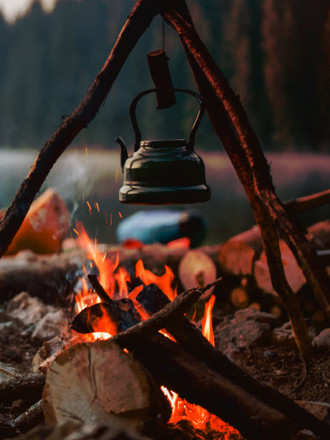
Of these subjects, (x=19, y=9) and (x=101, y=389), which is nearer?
(x=101, y=389)

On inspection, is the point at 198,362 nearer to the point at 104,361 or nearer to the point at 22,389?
the point at 104,361

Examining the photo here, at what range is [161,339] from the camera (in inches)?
64.2

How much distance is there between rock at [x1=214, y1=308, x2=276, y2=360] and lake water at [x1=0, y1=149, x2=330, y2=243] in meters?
2.38

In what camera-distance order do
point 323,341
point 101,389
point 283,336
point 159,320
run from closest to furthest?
point 101,389
point 159,320
point 323,341
point 283,336

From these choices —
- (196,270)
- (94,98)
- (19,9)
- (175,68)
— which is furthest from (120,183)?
(94,98)

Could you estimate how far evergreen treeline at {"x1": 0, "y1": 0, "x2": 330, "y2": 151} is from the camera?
4859 millimetres

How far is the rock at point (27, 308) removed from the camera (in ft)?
10.7

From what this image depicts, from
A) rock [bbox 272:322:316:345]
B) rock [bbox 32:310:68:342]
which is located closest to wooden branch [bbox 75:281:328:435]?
rock [bbox 272:322:316:345]

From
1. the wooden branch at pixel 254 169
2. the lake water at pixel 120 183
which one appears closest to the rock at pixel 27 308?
the wooden branch at pixel 254 169

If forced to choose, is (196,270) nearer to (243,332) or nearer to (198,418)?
(243,332)

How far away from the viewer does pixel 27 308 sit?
344 centimetres

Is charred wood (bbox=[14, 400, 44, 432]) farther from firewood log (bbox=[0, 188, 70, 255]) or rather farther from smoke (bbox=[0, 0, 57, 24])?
smoke (bbox=[0, 0, 57, 24])

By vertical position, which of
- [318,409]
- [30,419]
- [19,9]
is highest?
[19,9]

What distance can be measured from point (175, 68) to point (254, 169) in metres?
4.26
